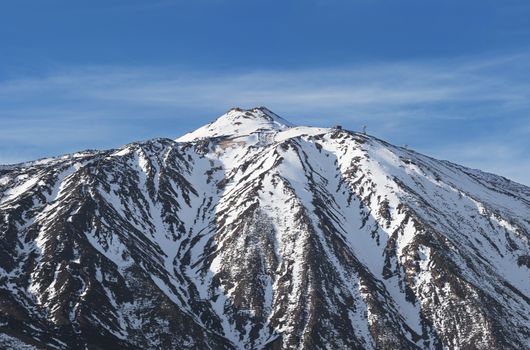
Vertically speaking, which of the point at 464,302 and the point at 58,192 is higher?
the point at 58,192

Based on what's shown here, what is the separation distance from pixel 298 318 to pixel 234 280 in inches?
881

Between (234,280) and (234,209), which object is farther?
(234,209)

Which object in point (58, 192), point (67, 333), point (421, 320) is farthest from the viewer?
point (58, 192)

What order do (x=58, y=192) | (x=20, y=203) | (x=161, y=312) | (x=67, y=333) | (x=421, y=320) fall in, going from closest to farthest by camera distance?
(x=67, y=333)
(x=161, y=312)
(x=421, y=320)
(x=20, y=203)
(x=58, y=192)

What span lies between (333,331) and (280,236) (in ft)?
126

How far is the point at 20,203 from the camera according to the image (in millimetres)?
179250

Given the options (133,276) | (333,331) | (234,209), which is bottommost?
(333,331)

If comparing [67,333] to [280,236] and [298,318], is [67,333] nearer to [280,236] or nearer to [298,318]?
[298,318]

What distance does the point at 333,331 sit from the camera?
150500 mm

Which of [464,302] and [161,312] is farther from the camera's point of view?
[464,302]

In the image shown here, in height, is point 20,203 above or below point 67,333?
above

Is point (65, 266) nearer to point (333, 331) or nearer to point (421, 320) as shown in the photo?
point (333, 331)

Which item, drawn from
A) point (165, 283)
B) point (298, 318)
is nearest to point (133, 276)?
point (165, 283)

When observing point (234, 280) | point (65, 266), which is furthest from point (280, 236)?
point (65, 266)
